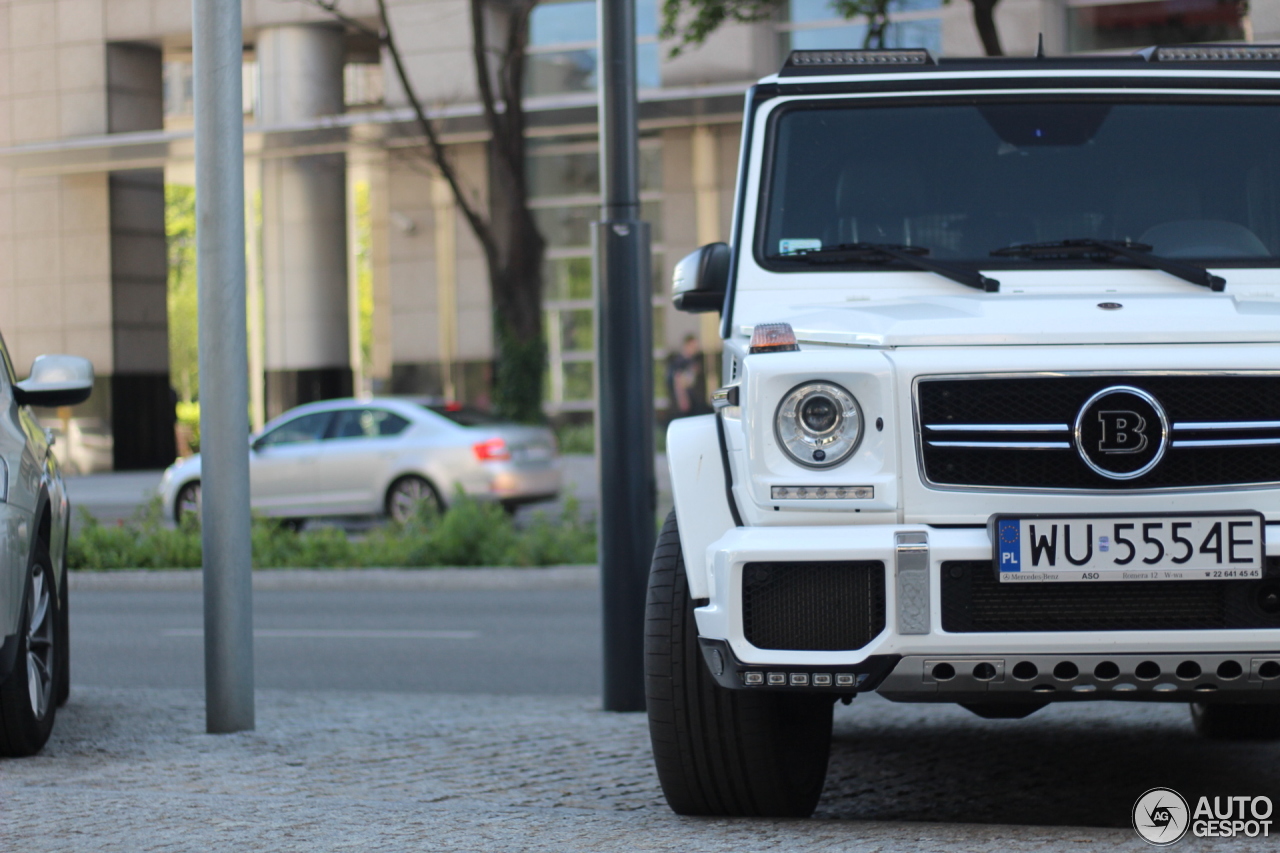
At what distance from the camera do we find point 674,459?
4488mm

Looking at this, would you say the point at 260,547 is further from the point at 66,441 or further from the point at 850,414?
the point at 66,441

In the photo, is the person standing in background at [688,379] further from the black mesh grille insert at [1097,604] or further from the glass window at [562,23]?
the black mesh grille insert at [1097,604]

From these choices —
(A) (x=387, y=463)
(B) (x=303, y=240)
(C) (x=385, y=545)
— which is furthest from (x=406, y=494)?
(B) (x=303, y=240)

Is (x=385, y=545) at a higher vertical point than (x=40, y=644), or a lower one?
lower

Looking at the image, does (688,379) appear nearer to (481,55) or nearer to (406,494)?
(481,55)

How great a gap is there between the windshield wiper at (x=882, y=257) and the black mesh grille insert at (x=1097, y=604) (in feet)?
3.83

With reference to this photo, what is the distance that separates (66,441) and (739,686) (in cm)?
3184

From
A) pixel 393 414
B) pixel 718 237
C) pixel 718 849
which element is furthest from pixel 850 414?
pixel 718 237

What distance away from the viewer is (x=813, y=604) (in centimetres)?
399

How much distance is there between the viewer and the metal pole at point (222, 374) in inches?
253

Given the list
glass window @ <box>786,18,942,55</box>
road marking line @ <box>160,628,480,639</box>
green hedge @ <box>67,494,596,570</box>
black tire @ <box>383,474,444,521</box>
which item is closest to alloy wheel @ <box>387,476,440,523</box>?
black tire @ <box>383,474,444,521</box>

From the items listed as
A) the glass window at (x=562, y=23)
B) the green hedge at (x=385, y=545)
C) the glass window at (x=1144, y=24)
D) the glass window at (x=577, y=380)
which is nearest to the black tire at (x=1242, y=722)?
the green hedge at (x=385, y=545)

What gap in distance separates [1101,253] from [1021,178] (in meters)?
0.39

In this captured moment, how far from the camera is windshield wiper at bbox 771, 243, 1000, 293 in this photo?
491 cm
